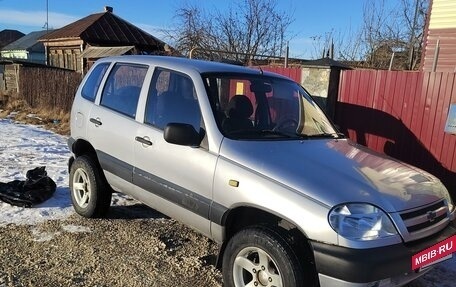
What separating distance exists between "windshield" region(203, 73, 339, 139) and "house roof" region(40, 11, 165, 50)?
24.8m

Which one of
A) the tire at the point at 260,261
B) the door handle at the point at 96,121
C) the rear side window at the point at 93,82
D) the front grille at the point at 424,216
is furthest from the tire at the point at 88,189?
the front grille at the point at 424,216

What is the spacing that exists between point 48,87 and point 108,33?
49.3 ft

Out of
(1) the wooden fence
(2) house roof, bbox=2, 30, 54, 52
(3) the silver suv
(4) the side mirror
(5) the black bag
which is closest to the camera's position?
(3) the silver suv

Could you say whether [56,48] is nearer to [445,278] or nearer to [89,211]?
[89,211]

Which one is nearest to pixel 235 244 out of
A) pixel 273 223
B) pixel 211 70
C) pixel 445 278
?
pixel 273 223

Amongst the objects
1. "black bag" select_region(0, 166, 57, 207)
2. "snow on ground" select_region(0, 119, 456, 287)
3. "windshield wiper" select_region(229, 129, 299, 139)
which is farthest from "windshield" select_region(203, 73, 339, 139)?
"black bag" select_region(0, 166, 57, 207)

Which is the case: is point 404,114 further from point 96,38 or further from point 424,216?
point 96,38

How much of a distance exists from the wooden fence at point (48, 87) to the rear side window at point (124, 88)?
32.3 feet

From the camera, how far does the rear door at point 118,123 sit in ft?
14.3

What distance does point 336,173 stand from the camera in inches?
123

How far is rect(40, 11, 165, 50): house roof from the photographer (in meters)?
29.0

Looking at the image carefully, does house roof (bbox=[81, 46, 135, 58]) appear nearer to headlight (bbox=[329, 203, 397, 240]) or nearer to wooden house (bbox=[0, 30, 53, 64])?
headlight (bbox=[329, 203, 397, 240])

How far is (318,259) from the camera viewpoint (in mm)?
2799

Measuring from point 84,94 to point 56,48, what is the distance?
3002 cm
